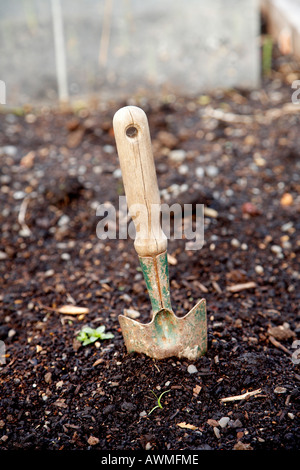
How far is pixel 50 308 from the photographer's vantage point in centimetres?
205

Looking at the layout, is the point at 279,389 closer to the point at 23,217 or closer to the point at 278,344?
the point at 278,344

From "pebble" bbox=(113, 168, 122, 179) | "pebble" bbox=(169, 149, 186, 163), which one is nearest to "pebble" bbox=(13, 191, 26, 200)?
"pebble" bbox=(113, 168, 122, 179)

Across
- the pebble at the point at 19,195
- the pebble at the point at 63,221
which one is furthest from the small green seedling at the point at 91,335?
the pebble at the point at 19,195

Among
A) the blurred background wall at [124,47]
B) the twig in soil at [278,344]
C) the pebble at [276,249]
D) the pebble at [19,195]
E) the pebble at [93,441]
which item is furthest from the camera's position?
the blurred background wall at [124,47]

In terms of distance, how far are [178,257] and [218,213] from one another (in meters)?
0.41

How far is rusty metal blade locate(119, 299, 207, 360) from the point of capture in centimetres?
162

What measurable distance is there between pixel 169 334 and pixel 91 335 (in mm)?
355

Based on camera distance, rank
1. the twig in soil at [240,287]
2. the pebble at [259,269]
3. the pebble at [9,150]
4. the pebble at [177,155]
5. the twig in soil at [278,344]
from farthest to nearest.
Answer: the pebble at [9,150]
the pebble at [177,155]
the pebble at [259,269]
the twig in soil at [240,287]
the twig in soil at [278,344]

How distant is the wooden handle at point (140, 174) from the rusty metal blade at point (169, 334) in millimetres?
258

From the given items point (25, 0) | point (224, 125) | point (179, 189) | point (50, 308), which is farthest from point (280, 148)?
point (25, 0)

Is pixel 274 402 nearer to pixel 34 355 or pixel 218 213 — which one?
pixel 34 355

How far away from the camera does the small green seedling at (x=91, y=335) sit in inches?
70.7

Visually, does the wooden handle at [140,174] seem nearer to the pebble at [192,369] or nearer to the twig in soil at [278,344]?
the pebble at [192,369]

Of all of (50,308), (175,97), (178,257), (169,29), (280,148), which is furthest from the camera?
(169,29)
